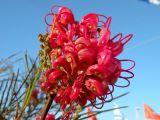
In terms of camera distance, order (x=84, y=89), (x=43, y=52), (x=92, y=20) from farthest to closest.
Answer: (x=92, y=20) → (x=84, y=89) → (x=43, y=52)

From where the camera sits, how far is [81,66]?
0.98 metres

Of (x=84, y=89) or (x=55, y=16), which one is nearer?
(x=84, y=89)

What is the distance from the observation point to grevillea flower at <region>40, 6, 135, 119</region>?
94 centimetres

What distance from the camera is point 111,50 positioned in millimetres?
982

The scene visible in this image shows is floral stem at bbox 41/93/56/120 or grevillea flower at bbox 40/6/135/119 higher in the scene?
grevillea flower at bbox 40/6/135/119

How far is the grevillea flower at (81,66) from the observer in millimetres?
938

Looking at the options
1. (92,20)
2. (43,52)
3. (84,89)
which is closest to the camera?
(43,52)

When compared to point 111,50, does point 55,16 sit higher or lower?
higher

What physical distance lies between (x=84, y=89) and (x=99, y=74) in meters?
0.07

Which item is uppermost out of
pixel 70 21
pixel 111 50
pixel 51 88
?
pixel 70 21

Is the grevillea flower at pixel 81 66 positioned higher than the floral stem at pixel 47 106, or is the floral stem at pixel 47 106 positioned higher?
the grevillea flower at pixel 81 66

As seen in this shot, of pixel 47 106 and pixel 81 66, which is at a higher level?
pixel 81 66

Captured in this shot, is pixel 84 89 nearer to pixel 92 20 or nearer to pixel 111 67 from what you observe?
pixel 111 67

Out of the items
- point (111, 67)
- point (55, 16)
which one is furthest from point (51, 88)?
point (55, 16)
